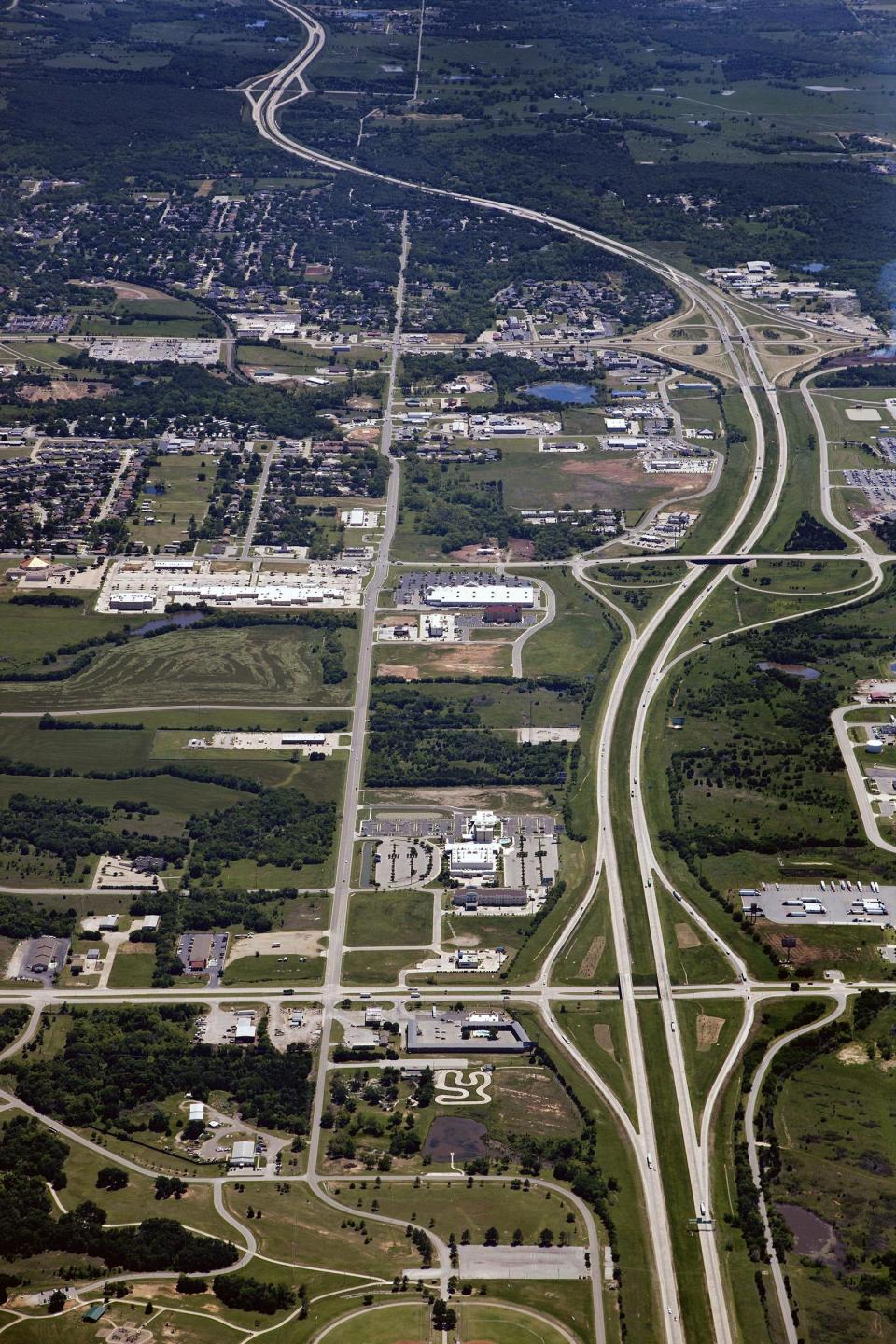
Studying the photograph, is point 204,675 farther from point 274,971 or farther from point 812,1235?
→ point 812,1235

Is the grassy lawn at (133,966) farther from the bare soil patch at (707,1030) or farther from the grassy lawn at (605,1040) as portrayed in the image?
the bare soil patch at (707,1030)

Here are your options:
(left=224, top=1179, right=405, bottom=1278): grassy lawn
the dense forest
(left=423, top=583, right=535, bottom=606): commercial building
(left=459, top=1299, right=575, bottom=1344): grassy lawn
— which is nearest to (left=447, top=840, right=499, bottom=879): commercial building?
the dense forest

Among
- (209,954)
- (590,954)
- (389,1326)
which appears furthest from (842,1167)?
(209,954)

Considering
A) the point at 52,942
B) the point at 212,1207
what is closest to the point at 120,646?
the point at 52,942

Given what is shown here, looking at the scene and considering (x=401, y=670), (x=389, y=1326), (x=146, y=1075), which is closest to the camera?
(x=389, y=1326)

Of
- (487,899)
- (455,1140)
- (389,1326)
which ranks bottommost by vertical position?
(389,1326)

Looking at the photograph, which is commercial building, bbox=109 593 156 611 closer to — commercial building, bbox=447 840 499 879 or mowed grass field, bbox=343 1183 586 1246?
commercial building, bbox=447 840 499 879

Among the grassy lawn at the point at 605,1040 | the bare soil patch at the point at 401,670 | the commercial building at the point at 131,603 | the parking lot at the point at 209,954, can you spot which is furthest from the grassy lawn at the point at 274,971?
the commercial building at the point at 131,603
